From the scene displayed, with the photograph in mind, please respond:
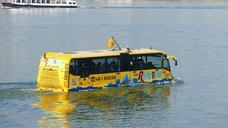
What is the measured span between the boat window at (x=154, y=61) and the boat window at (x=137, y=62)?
1.38 feet

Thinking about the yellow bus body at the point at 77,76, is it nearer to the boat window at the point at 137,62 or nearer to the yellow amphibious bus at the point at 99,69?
the yellow amphibious bus at the point at 99,69

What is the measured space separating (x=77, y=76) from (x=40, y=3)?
146m

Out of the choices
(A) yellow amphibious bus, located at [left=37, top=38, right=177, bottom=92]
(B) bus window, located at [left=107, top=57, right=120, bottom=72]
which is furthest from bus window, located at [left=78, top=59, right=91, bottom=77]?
(B) bus window, located at [left=107, top=57, right=120, bottom=72]

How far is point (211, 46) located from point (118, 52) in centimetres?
3803

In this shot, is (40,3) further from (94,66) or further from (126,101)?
(126,101)

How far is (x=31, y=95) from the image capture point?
38781 millimetres

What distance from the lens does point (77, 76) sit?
38781 mm

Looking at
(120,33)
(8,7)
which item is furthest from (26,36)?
(8,7)

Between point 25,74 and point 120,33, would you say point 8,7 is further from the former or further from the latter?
point 25,74

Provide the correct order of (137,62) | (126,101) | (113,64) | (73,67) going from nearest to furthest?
(126,101)
(73,67)
(113,64)
(137,62)

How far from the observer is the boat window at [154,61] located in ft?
138

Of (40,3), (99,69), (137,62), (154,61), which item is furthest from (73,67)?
(40,3)

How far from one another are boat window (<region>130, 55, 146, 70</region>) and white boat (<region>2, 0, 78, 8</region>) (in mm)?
138149

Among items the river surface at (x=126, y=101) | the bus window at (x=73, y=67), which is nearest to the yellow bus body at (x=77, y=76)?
the bus window at (x=73, y=67)
